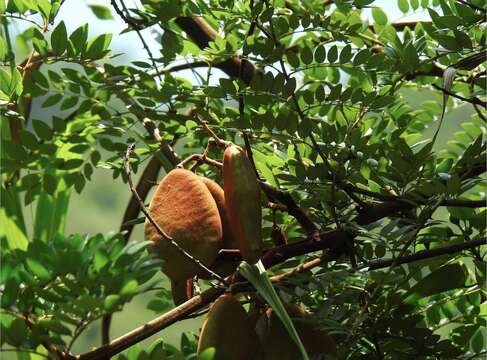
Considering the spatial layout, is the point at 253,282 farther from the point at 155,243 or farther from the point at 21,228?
the point at 21,228

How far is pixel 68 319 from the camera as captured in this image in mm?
413

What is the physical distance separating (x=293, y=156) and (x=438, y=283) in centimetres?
14

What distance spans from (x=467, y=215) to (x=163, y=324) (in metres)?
0.27

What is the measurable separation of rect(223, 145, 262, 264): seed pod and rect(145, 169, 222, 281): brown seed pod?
15mm

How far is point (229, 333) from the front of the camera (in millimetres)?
495

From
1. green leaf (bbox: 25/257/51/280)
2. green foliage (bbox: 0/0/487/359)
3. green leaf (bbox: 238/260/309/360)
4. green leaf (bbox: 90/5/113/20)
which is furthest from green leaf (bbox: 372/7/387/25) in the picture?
green leaf (bbox: 25/257/51/280)

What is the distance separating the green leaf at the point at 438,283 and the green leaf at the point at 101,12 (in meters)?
0.41

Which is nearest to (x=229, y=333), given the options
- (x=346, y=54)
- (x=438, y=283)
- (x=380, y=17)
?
(x=438, y=283)

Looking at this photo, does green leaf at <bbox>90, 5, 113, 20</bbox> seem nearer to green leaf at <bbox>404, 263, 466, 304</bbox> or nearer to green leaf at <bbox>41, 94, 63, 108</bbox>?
green leaf at <bbox>41, 94, 63, 108</bbox>

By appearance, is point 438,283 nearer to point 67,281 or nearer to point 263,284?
point 263,284

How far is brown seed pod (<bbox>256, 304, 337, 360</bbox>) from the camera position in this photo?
504 millimetres

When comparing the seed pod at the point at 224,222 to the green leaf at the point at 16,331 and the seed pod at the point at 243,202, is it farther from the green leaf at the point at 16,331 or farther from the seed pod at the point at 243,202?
the green leaf at the point at 16,331

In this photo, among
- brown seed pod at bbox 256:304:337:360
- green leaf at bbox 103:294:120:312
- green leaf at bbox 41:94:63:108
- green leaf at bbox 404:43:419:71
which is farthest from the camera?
green leaf at bbox 41:94:63:108

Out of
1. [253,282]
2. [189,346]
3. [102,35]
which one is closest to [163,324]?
[253,282]
